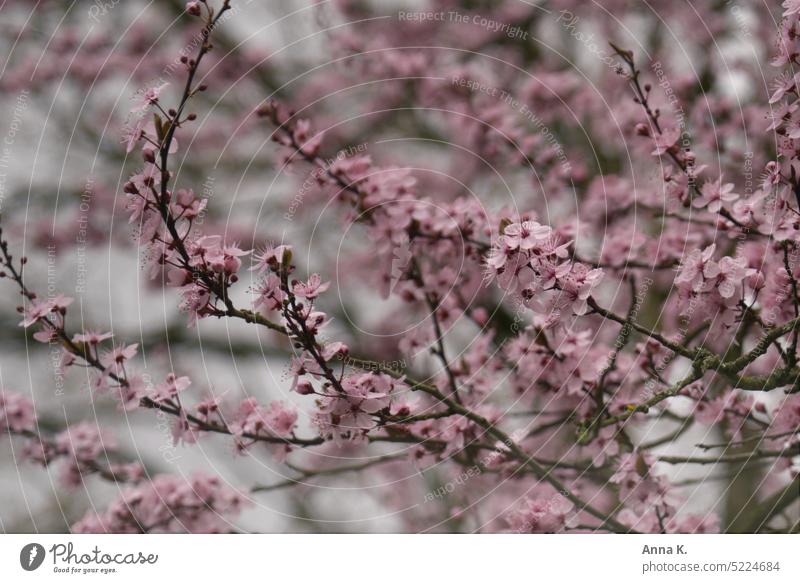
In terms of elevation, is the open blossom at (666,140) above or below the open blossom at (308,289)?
above

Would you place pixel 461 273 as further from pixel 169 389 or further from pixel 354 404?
pixel 169 389

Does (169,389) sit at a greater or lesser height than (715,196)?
lesser

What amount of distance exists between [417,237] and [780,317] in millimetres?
1050

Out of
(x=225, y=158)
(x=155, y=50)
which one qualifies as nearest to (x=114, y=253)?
(x=225, y=158)

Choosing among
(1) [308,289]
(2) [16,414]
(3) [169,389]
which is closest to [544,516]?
(1) [308,289]

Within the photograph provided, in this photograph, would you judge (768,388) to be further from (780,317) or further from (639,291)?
(639,291)

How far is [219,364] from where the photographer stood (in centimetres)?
530
